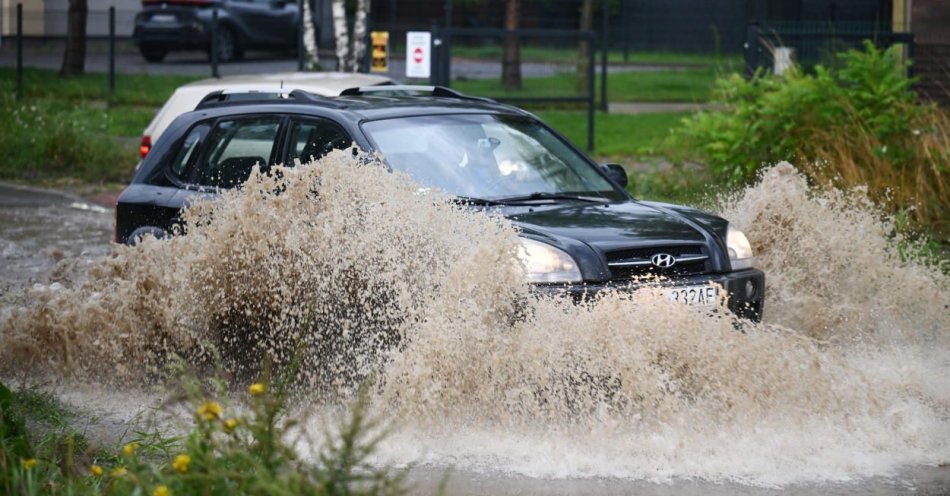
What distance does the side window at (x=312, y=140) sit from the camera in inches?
305

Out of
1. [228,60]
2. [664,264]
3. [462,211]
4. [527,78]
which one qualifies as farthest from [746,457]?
[228,60]

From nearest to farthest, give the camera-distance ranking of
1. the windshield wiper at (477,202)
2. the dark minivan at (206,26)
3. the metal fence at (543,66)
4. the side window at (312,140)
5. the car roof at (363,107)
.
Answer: the windshield wiper at (477,202)
the side window at (312,140)
the car roof at (363,107)
the metal fence at (543,66)
the dark minivan at (206,26)

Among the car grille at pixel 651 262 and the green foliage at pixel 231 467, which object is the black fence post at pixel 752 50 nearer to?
the car grille at pixel 651 262

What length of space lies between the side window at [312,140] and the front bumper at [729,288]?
1794mm

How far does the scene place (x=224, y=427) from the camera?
402 centimetres

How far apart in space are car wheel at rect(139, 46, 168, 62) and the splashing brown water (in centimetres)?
2437

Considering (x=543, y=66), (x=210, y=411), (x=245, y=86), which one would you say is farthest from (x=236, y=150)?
(x=543, y=66)

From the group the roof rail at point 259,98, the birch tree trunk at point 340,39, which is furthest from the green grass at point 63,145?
the roof rail at point 259,98

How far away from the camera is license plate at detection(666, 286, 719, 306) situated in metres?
6.78

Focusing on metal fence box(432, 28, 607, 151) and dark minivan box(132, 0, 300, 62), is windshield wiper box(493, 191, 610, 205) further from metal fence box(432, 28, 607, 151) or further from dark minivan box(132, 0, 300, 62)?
dark minivan box(132, 0, 300, 62)

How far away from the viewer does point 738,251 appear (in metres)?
7.46

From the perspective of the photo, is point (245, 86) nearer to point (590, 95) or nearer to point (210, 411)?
point (590, 95)

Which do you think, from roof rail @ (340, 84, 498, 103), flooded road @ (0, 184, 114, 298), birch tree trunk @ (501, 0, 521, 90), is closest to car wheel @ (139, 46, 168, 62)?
birch tree trunk @ (501, 0, 521, 90)

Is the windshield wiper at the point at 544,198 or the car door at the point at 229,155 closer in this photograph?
the windshield wiper at the point at 544,198
